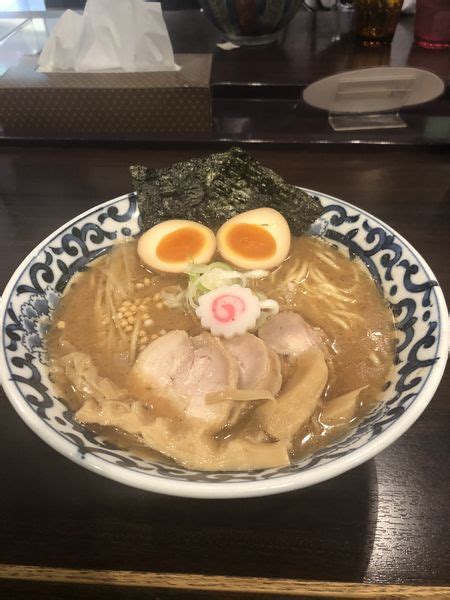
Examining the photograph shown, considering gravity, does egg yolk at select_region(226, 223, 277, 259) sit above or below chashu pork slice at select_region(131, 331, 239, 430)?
above

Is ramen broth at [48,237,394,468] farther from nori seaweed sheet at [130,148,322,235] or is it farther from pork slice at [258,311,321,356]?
nori seaweed sheet at [130,148,322,235]

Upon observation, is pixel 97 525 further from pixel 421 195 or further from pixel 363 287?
pixel 421 195

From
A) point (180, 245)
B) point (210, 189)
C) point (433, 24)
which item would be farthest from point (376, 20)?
point (180, 245)

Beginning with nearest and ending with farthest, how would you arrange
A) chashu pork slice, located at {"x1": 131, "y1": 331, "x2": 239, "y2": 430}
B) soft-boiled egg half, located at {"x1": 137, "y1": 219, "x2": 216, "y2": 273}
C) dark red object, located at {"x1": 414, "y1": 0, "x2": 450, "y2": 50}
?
chashu pork slice, located at {"x1": 131, "y1": 331, "x2": 239, "y2": 430}
soft-boiled egg half, located at {"x1": 137, "y1": 219, "x2": 216, "y2": 273}
dark red object, located at {"x1": 414, "y1": 0, "x2": 450, "y2": 50}

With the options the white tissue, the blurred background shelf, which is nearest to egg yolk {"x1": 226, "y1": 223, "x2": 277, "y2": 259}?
the blurred background shelf

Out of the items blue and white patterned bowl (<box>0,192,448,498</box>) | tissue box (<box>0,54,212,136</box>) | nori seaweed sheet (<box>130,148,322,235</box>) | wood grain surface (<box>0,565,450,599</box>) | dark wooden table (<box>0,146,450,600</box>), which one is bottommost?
wood grain surface (<box>0,565,450,599</box>)

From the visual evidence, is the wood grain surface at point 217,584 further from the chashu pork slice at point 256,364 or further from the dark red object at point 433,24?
the dark red object at point 433,24

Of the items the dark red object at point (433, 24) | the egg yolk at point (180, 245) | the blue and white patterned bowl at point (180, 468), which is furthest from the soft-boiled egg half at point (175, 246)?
the dark red object at point (433, 24)
